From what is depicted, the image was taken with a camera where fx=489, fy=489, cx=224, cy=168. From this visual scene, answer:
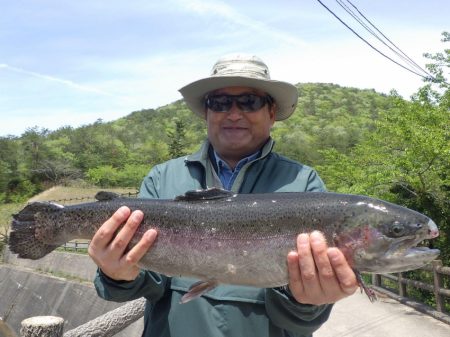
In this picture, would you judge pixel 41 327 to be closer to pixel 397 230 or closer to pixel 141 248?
pixel 141 248

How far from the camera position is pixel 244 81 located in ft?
11.8

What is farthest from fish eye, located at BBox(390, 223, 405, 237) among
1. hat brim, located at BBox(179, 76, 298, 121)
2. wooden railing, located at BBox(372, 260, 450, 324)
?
wooden railing, located at BBox(372, 260, 450, 324)

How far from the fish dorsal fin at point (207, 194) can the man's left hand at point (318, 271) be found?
62cm

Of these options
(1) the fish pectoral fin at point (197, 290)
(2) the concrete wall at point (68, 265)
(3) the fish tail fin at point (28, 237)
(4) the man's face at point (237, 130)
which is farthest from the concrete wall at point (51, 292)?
(1) the fish pectoral fin at point (197, 290)

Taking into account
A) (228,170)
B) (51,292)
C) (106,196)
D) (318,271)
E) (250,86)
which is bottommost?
(51,292)

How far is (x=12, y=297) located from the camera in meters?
26.0

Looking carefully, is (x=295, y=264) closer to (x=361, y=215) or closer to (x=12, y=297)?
(x=361, y=215)

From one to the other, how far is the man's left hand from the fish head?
0.14 meters

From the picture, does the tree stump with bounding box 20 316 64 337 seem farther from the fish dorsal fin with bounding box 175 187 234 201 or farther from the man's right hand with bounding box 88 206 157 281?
the fish dorsal fin with bounding box 175 187 234 201

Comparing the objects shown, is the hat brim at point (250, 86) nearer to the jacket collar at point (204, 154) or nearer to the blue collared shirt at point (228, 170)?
the jacket collar at point (204, 154)

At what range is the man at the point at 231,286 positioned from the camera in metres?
2.99

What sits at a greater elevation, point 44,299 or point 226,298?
point 226,298

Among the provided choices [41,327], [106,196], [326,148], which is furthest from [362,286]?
[326,148]

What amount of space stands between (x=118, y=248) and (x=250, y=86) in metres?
1.54
